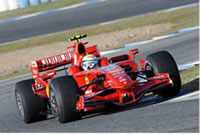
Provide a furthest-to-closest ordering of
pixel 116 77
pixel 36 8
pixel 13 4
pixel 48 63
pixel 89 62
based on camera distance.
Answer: pixel 13 4 → pixel 36 8 → pixel 48 63 → pixel 89 62 → pixel 116 77

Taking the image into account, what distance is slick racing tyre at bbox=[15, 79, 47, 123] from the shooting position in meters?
8.34

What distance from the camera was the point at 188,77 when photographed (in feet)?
31.8

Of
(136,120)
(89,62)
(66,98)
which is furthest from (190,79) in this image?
(136,120)

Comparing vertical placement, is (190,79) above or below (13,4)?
below

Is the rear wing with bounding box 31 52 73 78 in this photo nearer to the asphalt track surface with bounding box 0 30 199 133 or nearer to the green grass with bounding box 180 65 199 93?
the asphalt track surface with bounding box 0 30 199 133

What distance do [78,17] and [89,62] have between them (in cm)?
1741

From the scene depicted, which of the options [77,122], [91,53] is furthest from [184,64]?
[77,122]

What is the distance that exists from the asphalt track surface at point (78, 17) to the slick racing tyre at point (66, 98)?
16532 mm

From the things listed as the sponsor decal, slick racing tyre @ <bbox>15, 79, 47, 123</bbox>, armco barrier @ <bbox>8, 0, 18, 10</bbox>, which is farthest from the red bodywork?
armco barrier @ <bbox>8, 0, 18, 10</bbox>

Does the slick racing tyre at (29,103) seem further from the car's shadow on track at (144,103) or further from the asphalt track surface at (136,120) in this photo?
the car's shadow on track at (144,103)

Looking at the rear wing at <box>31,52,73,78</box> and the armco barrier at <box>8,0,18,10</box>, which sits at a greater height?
the armco barrier at <box>8,0,18,10</box>

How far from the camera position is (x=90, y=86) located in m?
8.13

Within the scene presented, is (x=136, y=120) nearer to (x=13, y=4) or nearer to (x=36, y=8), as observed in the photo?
(x=36, y=8)

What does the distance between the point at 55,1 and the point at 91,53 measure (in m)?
23.1
